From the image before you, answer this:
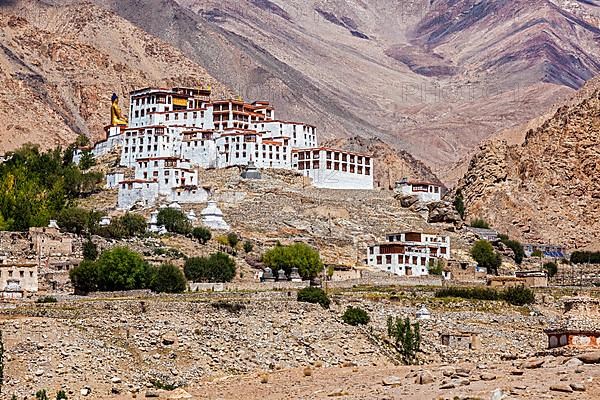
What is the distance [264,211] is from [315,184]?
30.4ft

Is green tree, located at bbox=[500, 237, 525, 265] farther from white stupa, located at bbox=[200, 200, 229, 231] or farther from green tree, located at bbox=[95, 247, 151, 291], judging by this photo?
green tree, located at bbox=[95, 247, 151, 291]

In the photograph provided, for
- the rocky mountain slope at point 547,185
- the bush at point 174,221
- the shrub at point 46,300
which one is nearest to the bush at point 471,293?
the shrub at point 46,300

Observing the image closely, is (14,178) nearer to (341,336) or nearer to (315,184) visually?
(315,184)

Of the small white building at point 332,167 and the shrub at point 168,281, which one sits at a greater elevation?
the small white building at point 332,167

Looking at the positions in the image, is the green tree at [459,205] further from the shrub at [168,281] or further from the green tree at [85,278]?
the green tree at [85,278]

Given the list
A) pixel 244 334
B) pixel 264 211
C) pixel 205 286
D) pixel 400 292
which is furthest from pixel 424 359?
pixel 264 211

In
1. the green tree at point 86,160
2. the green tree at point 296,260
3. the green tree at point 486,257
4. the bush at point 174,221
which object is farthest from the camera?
the green tree at point 86,160

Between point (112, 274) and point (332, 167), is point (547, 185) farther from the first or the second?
point (112, 274)

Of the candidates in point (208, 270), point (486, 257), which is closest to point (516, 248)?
point (486, 257)

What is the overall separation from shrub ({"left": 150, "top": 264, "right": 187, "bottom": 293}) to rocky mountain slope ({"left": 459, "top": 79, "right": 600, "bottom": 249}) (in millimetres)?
43108

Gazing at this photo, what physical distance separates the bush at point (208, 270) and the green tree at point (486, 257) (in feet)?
68.5

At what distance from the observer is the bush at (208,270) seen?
77.5m

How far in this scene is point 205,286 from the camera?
74.4m

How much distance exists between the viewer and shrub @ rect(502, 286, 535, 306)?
72375 millimetres
